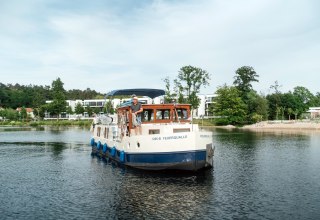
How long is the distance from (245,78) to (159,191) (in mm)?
130518

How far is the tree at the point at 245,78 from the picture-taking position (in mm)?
144500

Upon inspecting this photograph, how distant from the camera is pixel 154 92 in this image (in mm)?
37281

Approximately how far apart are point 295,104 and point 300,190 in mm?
127826

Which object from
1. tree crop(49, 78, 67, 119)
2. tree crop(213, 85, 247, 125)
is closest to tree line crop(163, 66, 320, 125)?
tree crop(213, 85, 247, 125)

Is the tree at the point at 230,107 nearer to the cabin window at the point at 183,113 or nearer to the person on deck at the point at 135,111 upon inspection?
the cabin window at the point at 183,113

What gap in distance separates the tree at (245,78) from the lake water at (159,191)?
11346 centimetres

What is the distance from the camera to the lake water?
1759 centimetres

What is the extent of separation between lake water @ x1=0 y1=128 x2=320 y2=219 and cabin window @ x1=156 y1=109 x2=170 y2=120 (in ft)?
19.1

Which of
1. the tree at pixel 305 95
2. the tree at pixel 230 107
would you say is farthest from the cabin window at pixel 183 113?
the tree at pixel 305 95

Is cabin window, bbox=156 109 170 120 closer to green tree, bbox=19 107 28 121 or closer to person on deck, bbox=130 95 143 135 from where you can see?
person on deck, bbox=130 95 143 135

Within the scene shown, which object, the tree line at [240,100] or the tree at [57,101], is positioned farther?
the tree at [57,101]

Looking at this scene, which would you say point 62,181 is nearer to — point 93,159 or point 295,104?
point 93,159

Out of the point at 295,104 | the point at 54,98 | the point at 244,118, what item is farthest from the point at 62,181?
the point at 54,98

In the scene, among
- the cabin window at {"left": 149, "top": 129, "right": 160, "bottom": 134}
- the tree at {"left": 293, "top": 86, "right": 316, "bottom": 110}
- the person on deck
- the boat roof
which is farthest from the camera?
the tree at {"left": 293, "top": 86, "right": 316, "bottom": 110}
